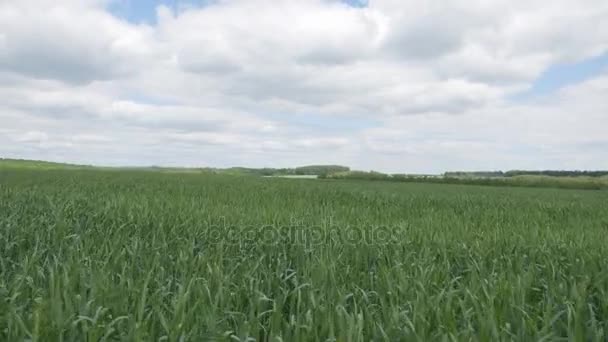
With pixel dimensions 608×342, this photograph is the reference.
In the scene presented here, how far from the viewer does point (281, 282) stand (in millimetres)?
3537

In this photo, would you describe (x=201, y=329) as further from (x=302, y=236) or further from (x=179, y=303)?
(x=302, y=236)

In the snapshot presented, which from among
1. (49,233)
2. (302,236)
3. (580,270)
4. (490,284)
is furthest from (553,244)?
(49,233)

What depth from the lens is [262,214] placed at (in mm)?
7359

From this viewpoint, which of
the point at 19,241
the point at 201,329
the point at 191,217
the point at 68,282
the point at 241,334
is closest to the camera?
the point at 241,334

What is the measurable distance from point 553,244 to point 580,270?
4.41 feet
